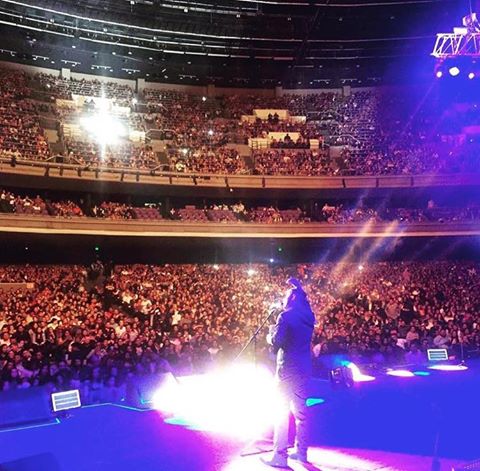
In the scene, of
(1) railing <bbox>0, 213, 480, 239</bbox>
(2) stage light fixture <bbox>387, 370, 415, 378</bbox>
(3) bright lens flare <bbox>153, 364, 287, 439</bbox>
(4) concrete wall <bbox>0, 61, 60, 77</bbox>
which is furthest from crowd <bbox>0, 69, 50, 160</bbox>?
(2) stage light fixture <bbox>387, 370, 415, 378</bbox>

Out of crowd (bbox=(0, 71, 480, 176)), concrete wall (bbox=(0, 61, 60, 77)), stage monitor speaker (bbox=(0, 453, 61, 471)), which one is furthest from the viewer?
concrete wall (bbox=(0, 61, 60, 77))

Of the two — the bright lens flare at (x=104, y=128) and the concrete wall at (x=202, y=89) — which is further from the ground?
the concrete wall at (x=202, y=89)

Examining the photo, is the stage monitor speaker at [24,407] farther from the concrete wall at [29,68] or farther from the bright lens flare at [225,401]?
the concrete wall at [29,68]

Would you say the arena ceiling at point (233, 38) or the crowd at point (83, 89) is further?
the crowd at point (83, 89)

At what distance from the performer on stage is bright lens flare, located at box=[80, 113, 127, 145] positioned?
21.8m

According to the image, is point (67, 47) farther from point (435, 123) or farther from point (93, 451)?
point (93, 451)

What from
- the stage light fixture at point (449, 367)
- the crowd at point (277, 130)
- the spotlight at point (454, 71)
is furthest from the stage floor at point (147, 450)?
the spotlight at point (454, 71)

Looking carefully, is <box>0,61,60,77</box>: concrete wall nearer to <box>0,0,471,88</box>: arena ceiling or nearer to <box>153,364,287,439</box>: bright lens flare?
<box>0,0,471,88</box>: arena ceiling

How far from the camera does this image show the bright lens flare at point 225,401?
7352 mm

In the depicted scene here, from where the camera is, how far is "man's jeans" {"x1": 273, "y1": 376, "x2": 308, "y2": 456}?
5051mm

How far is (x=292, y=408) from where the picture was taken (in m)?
5.09

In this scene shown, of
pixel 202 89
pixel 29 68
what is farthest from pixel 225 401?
pixel 202 89

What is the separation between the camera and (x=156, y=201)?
85.3 feet

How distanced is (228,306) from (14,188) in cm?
1137
